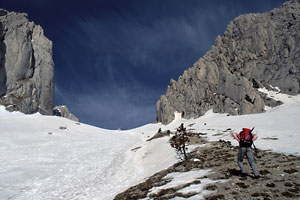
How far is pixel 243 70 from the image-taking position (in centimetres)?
12519

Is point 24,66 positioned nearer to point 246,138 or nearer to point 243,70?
point 246,138

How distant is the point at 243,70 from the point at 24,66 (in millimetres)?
123369

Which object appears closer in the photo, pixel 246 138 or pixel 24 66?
pixel 246 138

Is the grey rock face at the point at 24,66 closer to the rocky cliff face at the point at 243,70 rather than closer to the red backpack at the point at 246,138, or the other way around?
the rocky cliff face at the point at 243,70

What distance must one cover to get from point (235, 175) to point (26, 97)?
90.4 m

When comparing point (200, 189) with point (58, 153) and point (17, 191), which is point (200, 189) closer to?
point (17, 191)

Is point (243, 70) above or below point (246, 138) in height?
above

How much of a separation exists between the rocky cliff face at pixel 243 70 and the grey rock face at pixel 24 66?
261 ft

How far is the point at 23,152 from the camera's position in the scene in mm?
30984

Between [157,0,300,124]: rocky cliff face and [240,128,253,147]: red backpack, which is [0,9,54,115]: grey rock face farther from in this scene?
[240,128,253,147]: red backpack

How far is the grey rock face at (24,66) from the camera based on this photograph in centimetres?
7981

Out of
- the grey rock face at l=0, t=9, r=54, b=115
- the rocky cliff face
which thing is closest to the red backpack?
the grey rock face at l=0, t=9, r=54, b=115

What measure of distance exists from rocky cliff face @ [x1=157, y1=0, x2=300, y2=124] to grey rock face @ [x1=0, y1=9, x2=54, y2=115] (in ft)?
261

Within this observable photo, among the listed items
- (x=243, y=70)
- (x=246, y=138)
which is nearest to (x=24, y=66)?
(x=246, y=138)
